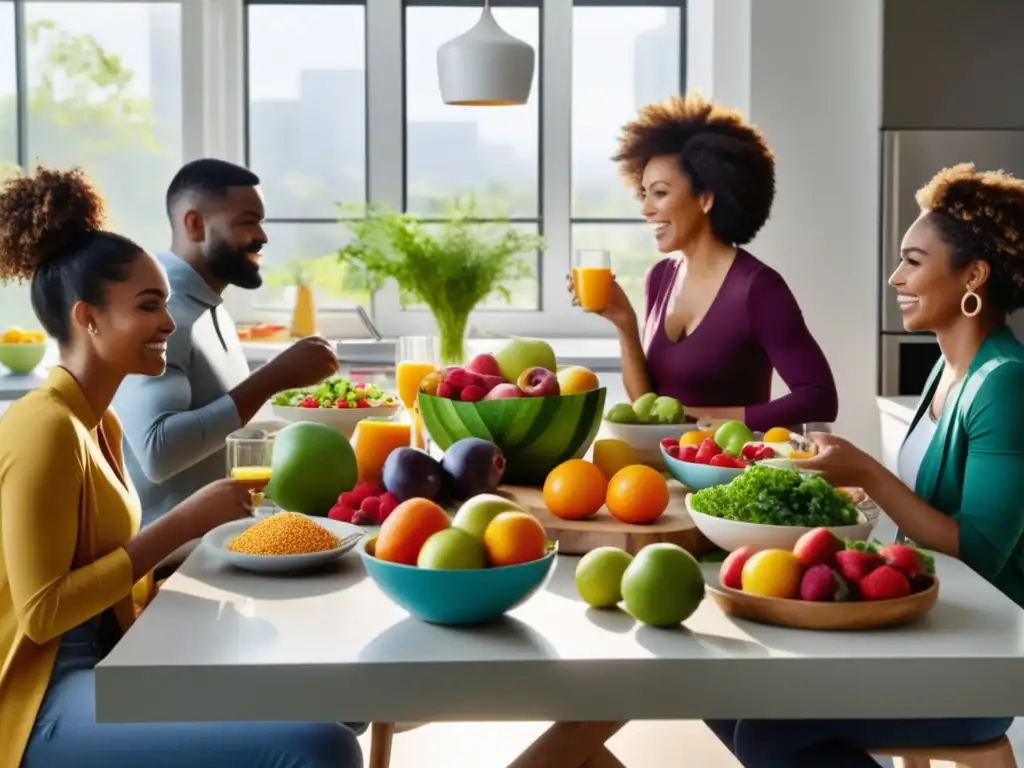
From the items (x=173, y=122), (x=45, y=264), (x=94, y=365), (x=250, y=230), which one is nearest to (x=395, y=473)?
(x=94, y=365)

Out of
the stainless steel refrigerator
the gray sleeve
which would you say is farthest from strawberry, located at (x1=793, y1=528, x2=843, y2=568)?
the stainless steel refrigerator

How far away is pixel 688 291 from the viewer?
3.38m

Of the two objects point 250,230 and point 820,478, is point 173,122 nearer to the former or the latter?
point 250,230

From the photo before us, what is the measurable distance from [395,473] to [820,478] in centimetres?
60

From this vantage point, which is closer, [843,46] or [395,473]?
[395,473]

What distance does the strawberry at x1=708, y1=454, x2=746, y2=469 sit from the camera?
1.99 meters

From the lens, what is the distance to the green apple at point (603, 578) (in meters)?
1.50

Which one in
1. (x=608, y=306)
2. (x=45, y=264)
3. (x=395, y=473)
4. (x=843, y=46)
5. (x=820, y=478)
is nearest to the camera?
(x=820, y=478)

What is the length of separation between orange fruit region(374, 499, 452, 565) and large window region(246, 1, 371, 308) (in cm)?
339

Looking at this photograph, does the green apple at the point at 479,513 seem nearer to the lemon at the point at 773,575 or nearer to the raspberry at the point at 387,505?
the lemon at the point at 773,575

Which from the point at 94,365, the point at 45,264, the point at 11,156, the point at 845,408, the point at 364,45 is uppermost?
the point at 364,45

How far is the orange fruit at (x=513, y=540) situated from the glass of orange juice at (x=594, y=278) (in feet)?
5.75

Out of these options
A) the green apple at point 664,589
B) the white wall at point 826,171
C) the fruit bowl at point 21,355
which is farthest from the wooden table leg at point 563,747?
the fruit bowl at point 21,355

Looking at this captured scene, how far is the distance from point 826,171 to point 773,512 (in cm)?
270
